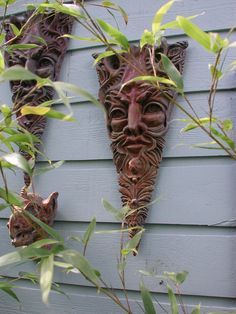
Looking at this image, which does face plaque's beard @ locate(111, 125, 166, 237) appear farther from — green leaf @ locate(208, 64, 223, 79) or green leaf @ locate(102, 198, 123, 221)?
green leaf @ locate(208, 64, 223, 79)

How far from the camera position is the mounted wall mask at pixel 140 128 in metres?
1.39

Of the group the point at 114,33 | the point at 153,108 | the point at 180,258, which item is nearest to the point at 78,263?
the point at 114,33

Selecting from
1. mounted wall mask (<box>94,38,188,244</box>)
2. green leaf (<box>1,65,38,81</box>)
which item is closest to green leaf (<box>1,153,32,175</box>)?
green leaf (<box>1,65,38,81</box>)

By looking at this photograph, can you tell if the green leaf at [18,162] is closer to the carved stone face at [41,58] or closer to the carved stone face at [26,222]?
the carved stone face at [26,222]

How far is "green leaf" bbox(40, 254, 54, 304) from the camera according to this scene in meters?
0.68

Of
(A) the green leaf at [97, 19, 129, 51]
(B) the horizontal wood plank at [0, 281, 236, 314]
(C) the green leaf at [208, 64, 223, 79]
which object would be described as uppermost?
(A) the green leaf at [97, 19, 129, 51]

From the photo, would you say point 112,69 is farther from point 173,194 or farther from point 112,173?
point 173,194

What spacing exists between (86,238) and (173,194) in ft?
1.56

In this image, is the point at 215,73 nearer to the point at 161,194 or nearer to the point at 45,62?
the point at 161,194

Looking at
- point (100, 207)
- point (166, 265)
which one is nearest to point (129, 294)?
point (166, 265)

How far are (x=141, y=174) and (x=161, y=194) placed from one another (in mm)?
86

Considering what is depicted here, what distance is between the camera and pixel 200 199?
1.34 meters

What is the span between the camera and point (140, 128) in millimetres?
1410

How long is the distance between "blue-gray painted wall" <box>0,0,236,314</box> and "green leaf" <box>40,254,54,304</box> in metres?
0.66
